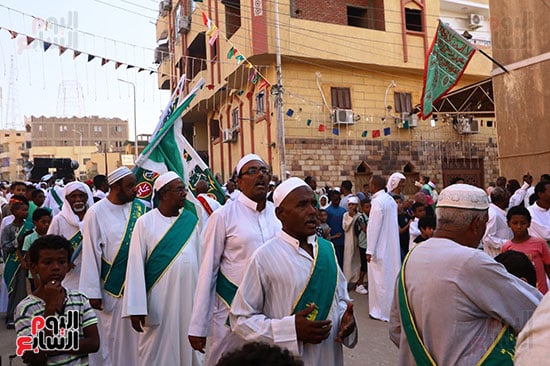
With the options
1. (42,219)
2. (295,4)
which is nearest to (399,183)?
(42,219)

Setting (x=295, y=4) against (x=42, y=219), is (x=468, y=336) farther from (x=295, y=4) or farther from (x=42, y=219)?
(x=295, y=4)

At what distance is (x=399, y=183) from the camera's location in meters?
8.19

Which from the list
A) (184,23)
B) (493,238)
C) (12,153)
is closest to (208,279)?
(493,238)

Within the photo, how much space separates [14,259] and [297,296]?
6.13m

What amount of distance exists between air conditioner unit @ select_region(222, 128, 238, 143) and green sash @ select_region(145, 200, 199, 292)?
1812cm

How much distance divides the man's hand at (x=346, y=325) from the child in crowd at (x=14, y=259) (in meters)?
5.92

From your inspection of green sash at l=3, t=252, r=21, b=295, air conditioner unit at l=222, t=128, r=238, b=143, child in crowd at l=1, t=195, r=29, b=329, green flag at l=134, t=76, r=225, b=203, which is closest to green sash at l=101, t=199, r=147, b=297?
green flag at l=134, t=76, r=225, b=203

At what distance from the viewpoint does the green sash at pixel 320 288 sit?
2753 mm

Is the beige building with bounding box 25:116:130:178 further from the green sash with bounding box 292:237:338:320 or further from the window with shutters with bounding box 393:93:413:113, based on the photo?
the green sash with bounding box 292:237:338:320

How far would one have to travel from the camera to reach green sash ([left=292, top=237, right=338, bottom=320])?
2753mm

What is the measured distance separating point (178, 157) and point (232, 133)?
17.2 meters

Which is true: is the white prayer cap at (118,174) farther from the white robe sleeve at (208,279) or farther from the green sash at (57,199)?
the green sash at (57,199)

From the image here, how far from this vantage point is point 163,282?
14.0 feet

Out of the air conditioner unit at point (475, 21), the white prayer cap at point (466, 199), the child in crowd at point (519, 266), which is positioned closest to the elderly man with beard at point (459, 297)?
the white prayer cap at point (466, 199)
